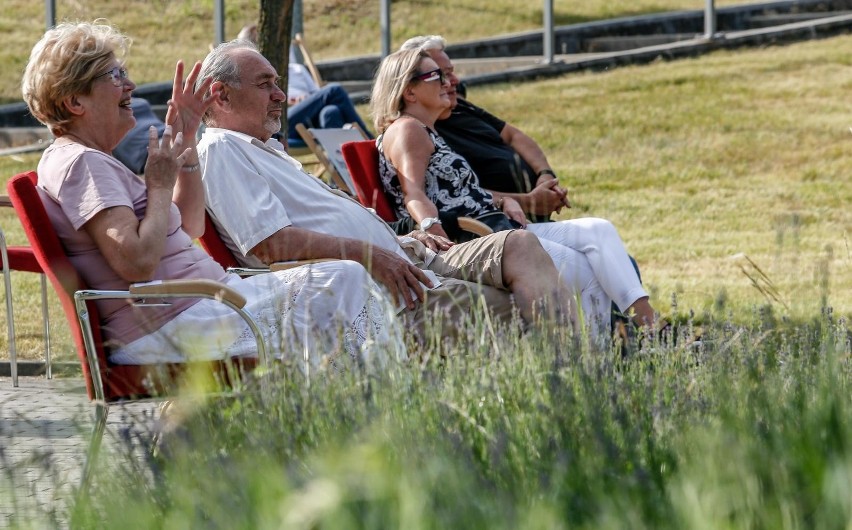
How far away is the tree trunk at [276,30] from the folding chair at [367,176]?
11.3 feet

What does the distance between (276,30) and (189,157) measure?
16.6 ft

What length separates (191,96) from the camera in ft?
16.5

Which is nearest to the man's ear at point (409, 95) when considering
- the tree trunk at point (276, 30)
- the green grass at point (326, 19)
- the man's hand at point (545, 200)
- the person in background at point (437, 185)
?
the person in background at point (437, 185)

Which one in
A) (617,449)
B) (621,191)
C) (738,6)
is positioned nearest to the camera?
(617,449)

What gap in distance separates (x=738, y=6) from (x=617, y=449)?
19280mm

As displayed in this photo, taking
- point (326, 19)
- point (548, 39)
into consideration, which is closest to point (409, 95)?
point (548, 39)

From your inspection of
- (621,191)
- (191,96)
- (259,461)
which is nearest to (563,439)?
(259,461)

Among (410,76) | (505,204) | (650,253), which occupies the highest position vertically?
(410,76)

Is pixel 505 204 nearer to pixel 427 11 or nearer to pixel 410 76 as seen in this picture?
pixel 410 76

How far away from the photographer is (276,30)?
989cm

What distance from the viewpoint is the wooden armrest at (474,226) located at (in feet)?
20.3

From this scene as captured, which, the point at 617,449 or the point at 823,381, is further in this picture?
the point at 823,381

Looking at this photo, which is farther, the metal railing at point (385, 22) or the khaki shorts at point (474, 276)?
the metal railing at point (385, 22)

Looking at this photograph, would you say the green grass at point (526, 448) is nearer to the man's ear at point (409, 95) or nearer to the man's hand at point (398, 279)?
the man's hand at point (398, 279)
